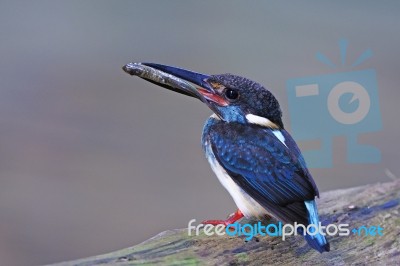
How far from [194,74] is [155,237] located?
0.31 meters

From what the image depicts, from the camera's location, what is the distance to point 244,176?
5.40 feet

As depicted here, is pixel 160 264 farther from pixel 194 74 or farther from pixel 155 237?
pixel 194 74

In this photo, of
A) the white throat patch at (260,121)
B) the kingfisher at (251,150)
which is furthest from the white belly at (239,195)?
the white throat patch at (260,121)

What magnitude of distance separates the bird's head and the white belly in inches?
3.5

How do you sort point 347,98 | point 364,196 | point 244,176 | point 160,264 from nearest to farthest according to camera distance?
point 160,264 < point 244,176 < point 347,98 < point 364,196

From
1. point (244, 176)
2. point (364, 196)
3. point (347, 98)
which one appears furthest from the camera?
point (364, 196)

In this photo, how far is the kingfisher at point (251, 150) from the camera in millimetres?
1575

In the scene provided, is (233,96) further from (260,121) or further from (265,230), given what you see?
(265,230)

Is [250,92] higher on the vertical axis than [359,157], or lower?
higher

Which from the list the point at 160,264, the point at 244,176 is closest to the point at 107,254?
the point at 160,264

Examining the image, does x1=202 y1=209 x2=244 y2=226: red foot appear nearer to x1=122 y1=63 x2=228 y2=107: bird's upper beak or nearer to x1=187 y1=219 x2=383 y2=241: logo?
x1=187 y1=219 x2=383 y2=241: logo

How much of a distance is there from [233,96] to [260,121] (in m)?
0.07

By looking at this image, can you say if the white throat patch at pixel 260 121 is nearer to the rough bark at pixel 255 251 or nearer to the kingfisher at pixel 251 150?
the kingfisher at pixel 251 150

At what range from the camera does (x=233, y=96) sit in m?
1.66
